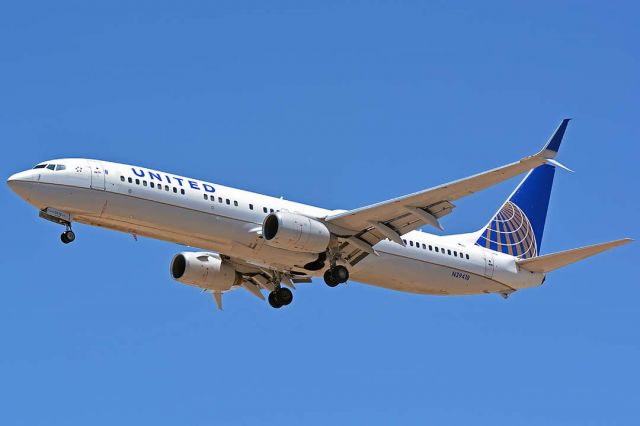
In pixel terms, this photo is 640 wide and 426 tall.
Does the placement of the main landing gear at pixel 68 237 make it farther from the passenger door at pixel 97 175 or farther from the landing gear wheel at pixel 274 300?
the landing gear wheel at pixel 274 300

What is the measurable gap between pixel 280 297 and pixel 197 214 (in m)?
7.64

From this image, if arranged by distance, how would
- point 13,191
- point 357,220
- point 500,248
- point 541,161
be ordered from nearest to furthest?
point 541,161, point 13,191, point 357,220, point 500,248

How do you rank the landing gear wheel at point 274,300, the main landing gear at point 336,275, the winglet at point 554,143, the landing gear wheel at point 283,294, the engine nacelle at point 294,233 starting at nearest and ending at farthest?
the winglet at point 554,143 → the engine nacelle at point 294,233 → the main landing gear at point 336,275 → the landing gear wheel at point 283,294 → the landing gear wheel at point 274,300

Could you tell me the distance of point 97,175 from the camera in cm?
4206

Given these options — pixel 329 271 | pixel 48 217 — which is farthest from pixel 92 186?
pixel 329 271

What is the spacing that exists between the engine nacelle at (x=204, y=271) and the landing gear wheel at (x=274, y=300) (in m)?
1.77

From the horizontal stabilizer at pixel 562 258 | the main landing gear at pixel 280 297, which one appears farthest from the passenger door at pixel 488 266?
the main landing gear at pixel 280 297

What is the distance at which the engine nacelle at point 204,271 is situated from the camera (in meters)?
49.1

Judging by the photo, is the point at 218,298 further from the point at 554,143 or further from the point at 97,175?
the point at 554,143

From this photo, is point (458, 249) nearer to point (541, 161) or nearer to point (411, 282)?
point (411, 282)

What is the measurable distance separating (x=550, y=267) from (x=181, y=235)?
16.6 metres

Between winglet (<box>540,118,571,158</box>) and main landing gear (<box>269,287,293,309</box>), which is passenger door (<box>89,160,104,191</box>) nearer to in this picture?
main landing gear (<box>269,287,293,309</box>)

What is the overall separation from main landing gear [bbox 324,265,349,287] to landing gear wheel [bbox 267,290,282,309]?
13.9 ft

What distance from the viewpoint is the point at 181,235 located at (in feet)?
141
